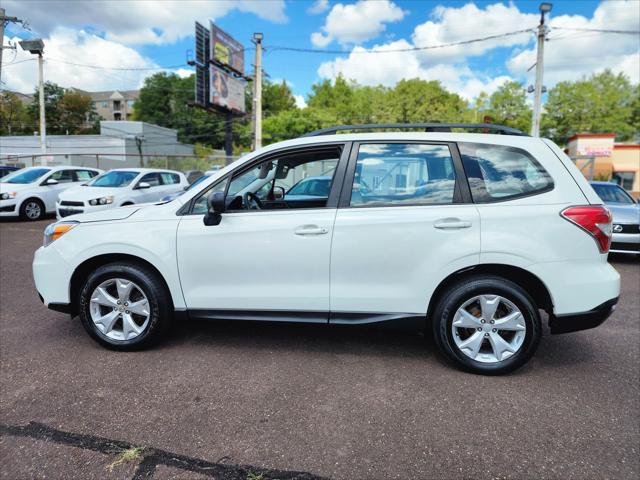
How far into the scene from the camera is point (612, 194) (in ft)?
28.7

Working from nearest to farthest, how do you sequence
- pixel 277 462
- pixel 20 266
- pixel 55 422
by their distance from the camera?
1. pixel 277 462
2. pixel 55 422
3. pixel 20 266

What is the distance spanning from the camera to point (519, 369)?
10.8ft

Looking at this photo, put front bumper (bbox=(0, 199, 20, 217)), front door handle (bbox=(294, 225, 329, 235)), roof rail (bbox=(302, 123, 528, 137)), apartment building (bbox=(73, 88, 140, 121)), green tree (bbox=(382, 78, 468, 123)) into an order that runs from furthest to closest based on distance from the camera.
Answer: apartment building (bbox=(73, 88, 140, 121))
green tree (bbox=(382, 78, 468, 123))
front bumper (bbox=(0, 199, 20, 217))
roof rail (bbox=(302, 123, 528, 137))
front door handle (bbox=(294, 225, 329, 235))

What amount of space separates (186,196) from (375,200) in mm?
1552

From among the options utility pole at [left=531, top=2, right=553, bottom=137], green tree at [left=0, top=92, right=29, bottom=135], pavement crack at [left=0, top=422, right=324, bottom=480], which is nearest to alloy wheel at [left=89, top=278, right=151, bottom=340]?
pavement crack at [left=0, top=422, right=324, bottom=480]

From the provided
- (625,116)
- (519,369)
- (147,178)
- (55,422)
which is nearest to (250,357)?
(55,422)

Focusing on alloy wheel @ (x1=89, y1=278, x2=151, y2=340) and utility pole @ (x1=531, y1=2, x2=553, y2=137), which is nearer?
alloy wheel @ (x1=89, y1=278, x2=151, y2=340)

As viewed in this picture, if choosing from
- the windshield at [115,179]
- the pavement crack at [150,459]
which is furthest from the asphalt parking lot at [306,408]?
the windshield at [115,179]

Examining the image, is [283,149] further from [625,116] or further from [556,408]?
[625,116]

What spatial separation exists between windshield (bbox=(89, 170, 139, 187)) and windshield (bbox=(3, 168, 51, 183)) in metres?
3.09

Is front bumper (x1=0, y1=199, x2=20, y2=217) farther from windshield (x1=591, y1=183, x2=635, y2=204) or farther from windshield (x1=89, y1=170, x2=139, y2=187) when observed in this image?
windshield (x1=591, y1=183, x2=635, y2=204)

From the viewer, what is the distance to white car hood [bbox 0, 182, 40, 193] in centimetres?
1188

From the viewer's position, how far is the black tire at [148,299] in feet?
11.0

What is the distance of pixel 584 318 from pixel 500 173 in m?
1.21
